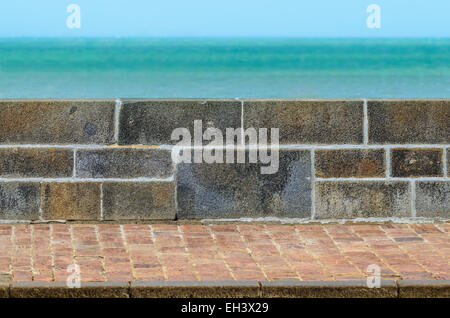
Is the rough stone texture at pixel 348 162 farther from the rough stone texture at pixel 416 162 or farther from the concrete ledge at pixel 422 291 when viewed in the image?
the concrete ledge at pixel 422 291

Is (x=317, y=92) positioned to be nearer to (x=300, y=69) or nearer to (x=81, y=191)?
(x=300, y=69)

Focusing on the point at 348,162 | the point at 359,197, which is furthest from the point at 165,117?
the point at 359,197

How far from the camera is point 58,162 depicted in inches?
280

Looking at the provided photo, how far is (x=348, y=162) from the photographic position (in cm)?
719

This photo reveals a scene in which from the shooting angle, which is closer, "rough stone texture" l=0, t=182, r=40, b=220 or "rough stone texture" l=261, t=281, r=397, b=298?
"rough stone texture" l=261, t=281, r=397, b=298

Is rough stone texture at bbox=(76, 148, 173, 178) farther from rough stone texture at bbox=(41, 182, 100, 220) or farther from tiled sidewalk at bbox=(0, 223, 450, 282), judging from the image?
tiled sidewalk at bbox=(0, 223, 450, 282)

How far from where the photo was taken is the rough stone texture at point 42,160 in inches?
279

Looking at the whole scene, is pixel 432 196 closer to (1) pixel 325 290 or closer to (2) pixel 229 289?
(1) pixel 325 290

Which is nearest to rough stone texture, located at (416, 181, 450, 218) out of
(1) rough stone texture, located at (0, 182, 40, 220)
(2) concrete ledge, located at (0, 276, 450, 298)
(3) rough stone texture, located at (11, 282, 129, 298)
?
(2) concrete ledge, located at (0, 276, 450, 298)

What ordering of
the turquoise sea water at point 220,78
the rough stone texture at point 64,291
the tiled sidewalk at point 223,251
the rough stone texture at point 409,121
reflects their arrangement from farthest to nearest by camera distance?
1. the turquoise sea water at point 220,78
2. the rough stone texture at point 409,121
3. the tiled sidewalk at point 223,251
4. the rough stone texture at point 64,291

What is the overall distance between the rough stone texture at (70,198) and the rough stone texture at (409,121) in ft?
7.40

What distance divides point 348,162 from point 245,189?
2.79ft

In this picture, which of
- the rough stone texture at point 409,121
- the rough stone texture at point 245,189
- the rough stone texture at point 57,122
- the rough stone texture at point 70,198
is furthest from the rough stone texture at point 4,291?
the rough stone texture at point 409,121

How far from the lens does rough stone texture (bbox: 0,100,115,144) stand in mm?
7086
